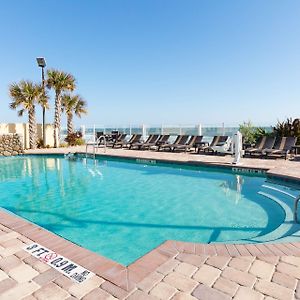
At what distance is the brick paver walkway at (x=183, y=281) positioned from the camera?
205 centimetres

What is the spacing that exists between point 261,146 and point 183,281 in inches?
374

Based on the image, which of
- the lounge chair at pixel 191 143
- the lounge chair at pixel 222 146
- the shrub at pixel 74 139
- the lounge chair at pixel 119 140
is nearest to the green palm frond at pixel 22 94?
the shrub at pixel 74 139

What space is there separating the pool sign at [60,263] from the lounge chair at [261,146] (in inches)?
358

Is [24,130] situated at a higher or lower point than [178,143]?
higher

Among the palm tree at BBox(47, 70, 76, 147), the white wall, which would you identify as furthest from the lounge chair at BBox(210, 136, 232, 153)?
the white wall

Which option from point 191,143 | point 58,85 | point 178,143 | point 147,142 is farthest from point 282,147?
point 58,85

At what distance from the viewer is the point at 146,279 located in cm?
226

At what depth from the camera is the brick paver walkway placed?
2.05m

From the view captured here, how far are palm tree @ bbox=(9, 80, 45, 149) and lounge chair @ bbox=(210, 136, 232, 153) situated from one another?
10365 mm

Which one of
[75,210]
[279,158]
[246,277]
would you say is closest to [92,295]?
[246,277]

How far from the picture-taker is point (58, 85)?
622 inches

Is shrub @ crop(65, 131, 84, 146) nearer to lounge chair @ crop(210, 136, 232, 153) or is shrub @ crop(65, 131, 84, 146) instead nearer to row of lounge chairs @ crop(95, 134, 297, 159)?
row of lounge chairs @ crop(95, 134, 297, 159)

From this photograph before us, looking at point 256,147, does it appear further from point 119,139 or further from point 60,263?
point 60,263

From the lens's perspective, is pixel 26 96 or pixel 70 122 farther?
pixel 70 122
